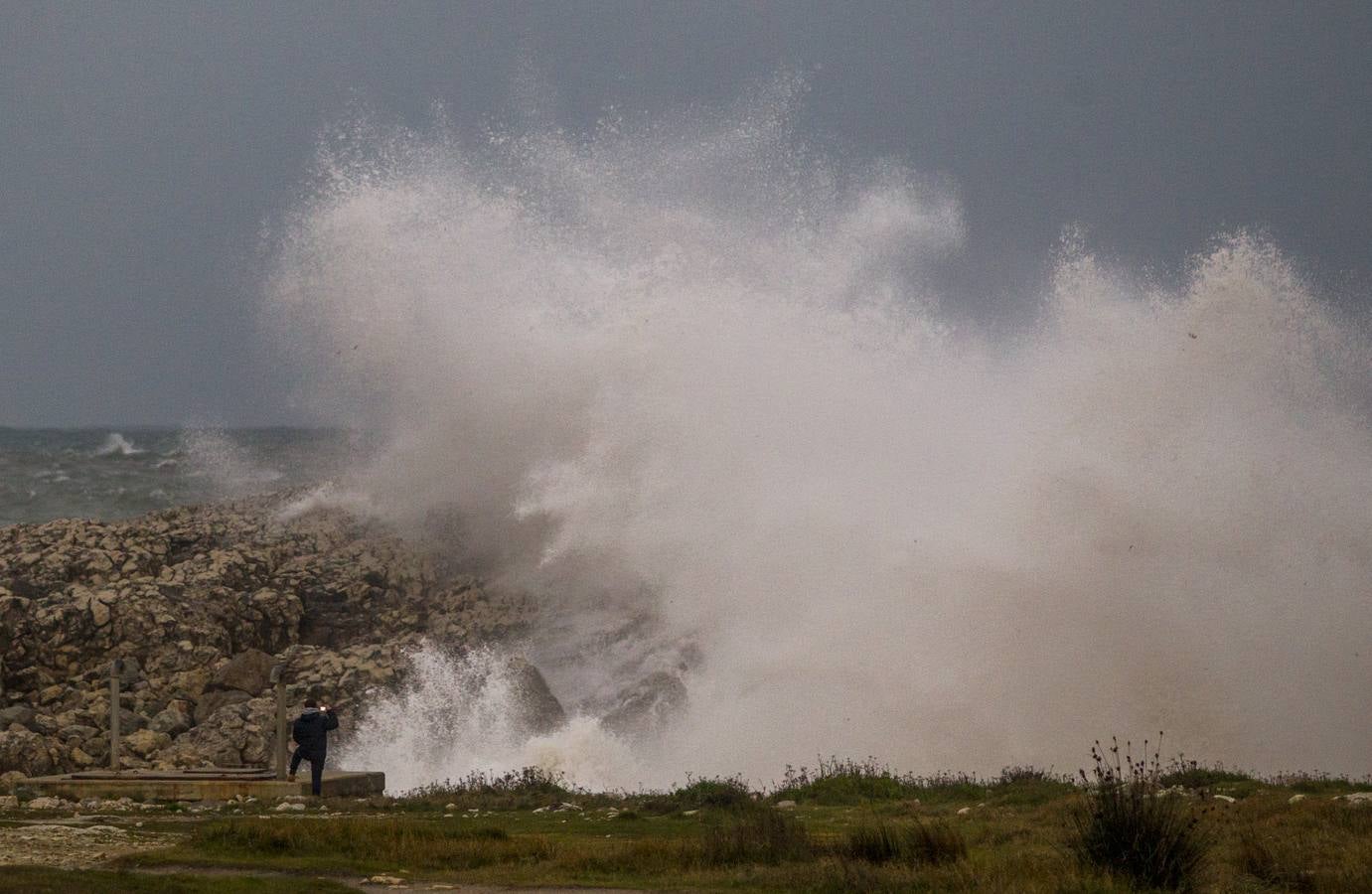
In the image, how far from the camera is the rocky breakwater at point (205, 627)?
25.3 metres

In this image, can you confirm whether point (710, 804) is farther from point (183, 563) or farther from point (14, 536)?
point (14, 536)

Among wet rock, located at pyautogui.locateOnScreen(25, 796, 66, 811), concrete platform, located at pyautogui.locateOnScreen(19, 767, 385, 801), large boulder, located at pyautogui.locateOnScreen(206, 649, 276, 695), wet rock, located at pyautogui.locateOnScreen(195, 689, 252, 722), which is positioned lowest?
wet rock, located at pyautogui.locateOnScreen(25, 796, 66, 811)

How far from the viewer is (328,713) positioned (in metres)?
21.6

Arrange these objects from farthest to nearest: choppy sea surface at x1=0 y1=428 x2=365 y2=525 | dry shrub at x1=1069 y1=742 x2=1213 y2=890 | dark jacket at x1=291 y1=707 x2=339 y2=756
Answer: choppy sea surface at x1=0 y1=428 x2=365 y2=525
dark jacket at x1=291 y1=707 x2=339 y2=756
dry shrub at x1=1069 y1=742 x2=1213 y2=890

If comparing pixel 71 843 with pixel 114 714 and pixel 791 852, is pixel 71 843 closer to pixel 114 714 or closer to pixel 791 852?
pixel 791 852

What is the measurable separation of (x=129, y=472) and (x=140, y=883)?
75.0 metres

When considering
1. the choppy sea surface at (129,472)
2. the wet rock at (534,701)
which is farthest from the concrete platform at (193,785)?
the choppy sea surface at (129,472)

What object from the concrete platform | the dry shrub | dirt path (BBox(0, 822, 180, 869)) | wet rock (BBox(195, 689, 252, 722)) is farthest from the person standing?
the dry shrub

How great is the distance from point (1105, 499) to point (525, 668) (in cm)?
1052

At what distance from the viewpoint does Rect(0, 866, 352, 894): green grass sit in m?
10.4

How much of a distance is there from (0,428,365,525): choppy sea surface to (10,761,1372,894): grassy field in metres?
39.6

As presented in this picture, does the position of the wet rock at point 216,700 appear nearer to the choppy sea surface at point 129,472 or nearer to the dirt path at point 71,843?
the dirt path at point 71,843

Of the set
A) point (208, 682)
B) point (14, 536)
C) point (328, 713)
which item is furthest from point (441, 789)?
point (14, 536)

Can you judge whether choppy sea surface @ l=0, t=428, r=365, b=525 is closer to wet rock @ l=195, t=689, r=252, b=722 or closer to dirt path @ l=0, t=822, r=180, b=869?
wet rock @ l=195, t=689, r=252, b=722
